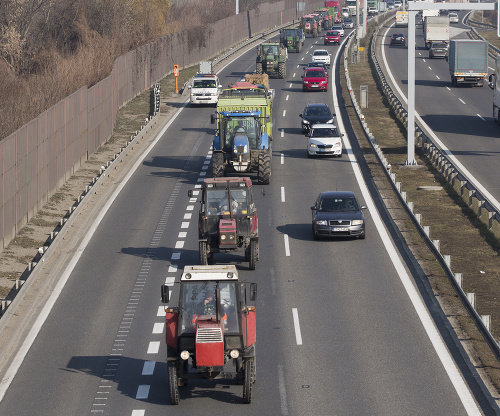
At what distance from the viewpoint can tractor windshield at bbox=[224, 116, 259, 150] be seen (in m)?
39.4

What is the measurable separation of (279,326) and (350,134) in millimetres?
31151

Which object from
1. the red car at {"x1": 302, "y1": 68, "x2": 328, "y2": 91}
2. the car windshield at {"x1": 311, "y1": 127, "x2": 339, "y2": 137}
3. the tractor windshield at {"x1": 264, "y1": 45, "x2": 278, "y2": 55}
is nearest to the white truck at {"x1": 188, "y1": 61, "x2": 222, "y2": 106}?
the red car at {"x1": 302, "y1": 68, "x2": 328, "y2": 91}

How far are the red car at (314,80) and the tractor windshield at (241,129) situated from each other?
29.9 metres

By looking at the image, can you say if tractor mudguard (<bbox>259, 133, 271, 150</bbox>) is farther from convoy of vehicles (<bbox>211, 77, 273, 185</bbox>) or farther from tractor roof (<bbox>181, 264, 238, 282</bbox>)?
tractor roof (<bbox>181, 264, 238, 282</bbox>)

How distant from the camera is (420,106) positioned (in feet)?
211

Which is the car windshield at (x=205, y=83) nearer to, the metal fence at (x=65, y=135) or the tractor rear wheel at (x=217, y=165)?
the metal fence at (x=65, y=135)

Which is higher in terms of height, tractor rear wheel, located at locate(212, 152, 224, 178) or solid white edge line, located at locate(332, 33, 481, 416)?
tractor rear wheel, located at locate(212, 152, 224, 178)

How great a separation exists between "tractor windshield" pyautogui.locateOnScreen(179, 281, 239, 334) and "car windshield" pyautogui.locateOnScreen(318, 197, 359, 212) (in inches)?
561

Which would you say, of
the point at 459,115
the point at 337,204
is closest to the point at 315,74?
the point at 459,115

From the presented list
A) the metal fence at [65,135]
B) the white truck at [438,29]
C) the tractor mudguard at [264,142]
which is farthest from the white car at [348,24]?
the tractor mudguard at [264,142]

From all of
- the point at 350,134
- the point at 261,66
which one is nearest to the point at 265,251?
the point at 350,134

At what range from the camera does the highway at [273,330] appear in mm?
17672

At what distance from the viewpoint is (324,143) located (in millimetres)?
45469

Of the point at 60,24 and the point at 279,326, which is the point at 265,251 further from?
the point at 60,24
